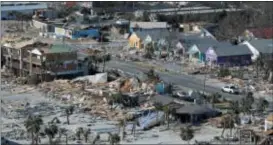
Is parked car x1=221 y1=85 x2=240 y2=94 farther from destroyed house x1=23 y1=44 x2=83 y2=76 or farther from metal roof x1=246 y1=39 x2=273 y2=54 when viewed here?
destroyed house x1=23 y1=44 x2=83 y2=76

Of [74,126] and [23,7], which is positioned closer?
[74,126]

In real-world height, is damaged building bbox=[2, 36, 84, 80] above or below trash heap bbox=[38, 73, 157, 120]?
above

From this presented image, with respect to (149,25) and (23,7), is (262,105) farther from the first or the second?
(23,7)

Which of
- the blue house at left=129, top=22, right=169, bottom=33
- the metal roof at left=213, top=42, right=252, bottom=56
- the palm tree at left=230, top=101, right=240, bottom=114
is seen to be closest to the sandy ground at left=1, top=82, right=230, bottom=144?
the palm tree at left=230, top=101, right=240, bottom=114

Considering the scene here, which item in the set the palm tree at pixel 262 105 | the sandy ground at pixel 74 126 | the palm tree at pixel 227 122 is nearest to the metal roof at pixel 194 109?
the sandy ground at pixel 74 126

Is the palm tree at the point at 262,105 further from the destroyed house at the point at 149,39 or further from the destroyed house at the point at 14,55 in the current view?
the destroyed house at the point at 149,39

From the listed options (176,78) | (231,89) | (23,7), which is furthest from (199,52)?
(23,7)
